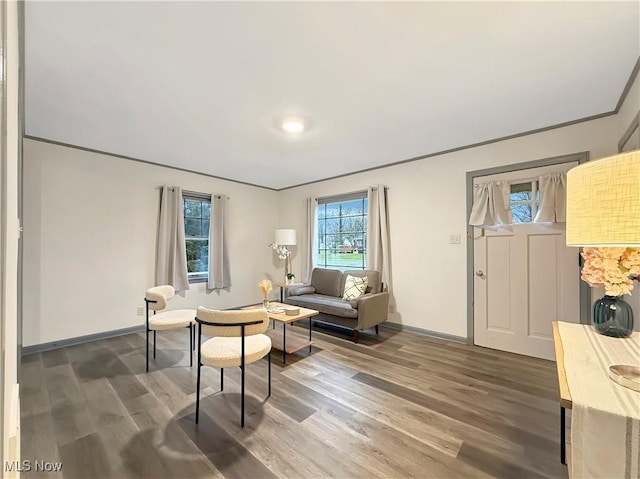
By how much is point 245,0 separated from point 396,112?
1.64 metres

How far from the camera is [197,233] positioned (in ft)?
15.9

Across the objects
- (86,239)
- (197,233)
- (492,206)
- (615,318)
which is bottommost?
(615,318)

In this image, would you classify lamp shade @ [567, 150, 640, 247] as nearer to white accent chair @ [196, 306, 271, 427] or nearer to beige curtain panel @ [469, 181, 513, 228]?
white accent chair @ [196, 306, 271, 427]

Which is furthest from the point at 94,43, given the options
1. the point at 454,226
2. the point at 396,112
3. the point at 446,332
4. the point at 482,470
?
the point at 446,332

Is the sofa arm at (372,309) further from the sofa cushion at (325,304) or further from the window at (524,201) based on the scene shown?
the window at (524,201)

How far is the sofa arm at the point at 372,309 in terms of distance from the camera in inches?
139

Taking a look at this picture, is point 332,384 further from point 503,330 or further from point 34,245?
point 34,245

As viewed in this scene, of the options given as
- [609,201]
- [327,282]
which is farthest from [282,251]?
[609,201]

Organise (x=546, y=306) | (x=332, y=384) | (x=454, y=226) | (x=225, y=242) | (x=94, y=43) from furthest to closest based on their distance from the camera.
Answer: (x=225, y=242)
(x=454, y=226)
(x=546, y=306)
(x=332, y=384)
(x=94, y=43)

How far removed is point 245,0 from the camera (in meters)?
1.46

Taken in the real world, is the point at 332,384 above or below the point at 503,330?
below

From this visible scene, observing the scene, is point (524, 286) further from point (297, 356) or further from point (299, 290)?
point (299, 290)

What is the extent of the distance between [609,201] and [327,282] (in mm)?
3918

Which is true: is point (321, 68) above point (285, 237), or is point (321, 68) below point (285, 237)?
above
